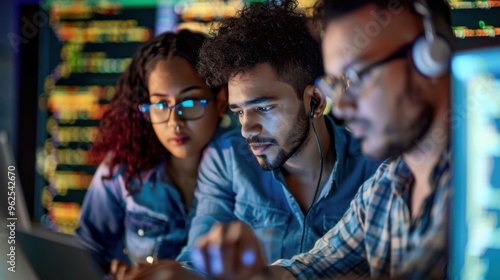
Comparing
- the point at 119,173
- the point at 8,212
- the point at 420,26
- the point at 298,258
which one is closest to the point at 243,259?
the point at 298,258

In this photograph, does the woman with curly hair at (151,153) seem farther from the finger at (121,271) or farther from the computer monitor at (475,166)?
the computer monitor at (475,166)

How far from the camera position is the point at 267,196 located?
4.42ft

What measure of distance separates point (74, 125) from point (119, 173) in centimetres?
19

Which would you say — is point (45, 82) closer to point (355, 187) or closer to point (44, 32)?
point (44, 32)

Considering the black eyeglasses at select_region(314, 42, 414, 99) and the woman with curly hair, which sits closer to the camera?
the black eyeglasses at select_region(314, 42, 414, 99)

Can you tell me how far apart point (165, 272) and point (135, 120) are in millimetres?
376

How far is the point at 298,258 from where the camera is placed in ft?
4.32

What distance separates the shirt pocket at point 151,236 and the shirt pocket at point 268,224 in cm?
19

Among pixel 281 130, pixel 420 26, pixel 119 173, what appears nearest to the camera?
pixel 420 26

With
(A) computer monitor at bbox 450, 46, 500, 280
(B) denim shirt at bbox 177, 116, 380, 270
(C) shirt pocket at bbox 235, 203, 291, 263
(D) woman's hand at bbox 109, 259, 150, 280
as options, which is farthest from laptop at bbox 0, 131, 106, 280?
(A) computer monitor at bbox 450, 46, 500, 280

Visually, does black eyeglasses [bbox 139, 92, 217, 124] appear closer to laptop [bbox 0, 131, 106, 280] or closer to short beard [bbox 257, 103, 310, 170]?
short beard [bbox 257, 103, 310, 170]

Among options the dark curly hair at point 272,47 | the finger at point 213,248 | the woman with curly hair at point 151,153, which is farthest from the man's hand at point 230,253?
the dark curly hair at point 272,47

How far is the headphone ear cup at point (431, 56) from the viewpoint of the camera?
1186mm

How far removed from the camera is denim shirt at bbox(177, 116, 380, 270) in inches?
50.9
